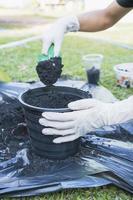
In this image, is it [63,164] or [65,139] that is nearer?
[65,139]

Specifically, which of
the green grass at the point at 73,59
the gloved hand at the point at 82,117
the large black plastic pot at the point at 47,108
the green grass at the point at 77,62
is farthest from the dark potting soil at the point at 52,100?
the green grass at the point at 73,59

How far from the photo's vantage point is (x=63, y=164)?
204 centimetres

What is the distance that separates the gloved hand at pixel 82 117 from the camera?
186 cm

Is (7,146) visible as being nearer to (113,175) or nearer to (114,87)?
(113,175)

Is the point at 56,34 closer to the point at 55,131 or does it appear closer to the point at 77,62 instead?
the point at 55,131

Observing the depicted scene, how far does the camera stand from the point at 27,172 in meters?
1.97

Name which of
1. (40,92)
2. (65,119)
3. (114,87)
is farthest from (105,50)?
(65,119)

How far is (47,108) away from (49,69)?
26cm

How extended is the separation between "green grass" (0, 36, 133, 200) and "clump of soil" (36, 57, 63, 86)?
659mm

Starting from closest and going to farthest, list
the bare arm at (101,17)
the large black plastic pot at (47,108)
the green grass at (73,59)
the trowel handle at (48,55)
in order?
the large black plastic pot at (47,108)
the trowel handle at (48,55)
the bare arm at (101,17)
the green grass at (73,59)

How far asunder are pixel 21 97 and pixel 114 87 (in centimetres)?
172

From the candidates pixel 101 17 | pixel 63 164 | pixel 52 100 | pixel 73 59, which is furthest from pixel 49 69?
pixel 73 59

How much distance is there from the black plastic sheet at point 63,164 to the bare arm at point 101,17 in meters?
0.81

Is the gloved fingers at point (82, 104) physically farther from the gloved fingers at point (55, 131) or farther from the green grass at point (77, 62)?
the green grass at point (77, 62)
